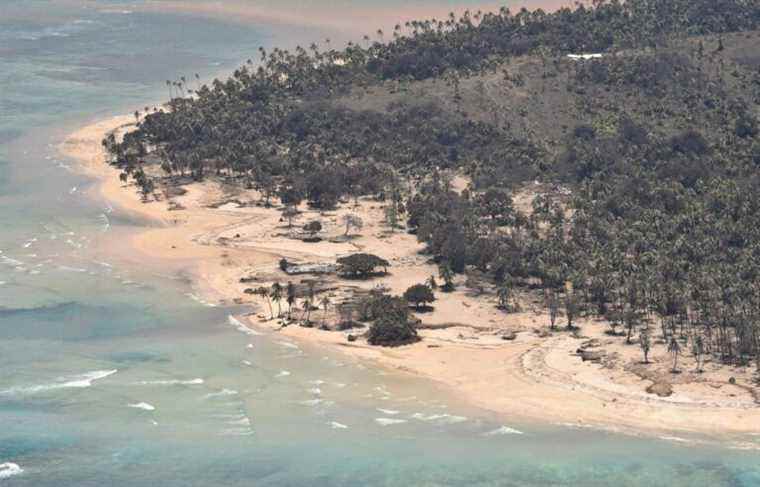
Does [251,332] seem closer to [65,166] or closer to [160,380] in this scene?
[160,380]

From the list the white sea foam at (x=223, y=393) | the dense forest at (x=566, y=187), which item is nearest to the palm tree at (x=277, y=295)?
the dense forest at (x=566, y=187)

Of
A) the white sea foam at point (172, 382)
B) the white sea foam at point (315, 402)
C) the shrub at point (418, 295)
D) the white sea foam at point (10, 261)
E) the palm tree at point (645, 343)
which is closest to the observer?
the white sea foam at point (315, 402)

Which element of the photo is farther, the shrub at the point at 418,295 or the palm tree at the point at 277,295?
the shrub at the point at 418,295

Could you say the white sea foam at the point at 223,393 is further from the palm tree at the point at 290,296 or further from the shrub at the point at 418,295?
the shrub at the point at 418,295

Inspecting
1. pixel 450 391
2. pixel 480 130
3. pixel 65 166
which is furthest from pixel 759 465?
pixel 65 166

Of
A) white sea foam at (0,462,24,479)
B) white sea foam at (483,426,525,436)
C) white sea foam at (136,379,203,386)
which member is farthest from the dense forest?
white sea foam at (0,462,24,479)

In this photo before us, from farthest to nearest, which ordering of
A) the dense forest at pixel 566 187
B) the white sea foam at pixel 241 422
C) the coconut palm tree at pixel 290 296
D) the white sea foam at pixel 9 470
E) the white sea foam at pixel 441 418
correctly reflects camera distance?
the coconut palm tree at pixel 290 296, the dense forest at pixel 566 187, the white sea foam at pixel 441 418, the white sea foam at pixel 241 422, the white sea foam at pixel 9 470

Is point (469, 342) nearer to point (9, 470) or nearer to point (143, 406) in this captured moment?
point (143, 406)
